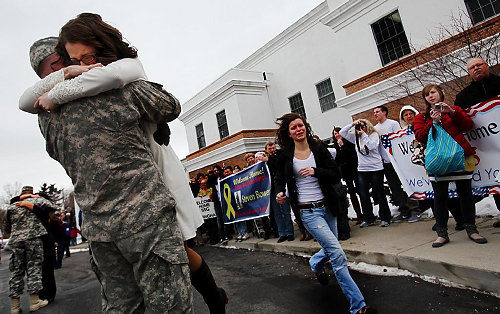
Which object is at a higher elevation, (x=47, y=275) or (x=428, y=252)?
(x=47, y=275)

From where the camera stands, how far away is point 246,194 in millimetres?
6930

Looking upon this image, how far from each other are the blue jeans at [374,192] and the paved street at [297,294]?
5.86 ft

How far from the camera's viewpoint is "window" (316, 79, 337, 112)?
645 inches

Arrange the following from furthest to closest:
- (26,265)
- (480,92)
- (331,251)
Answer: (26,265) < (480,92) < (331,251)

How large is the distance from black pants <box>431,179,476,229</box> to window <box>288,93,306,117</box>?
14.8 meters

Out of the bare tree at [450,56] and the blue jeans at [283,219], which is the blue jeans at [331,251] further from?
the bare tree at [450,56]

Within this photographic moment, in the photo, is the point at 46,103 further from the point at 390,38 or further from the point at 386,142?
the point at 390,38

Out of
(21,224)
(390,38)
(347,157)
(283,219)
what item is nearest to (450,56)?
(390,38)

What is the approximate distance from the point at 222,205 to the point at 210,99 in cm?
1384

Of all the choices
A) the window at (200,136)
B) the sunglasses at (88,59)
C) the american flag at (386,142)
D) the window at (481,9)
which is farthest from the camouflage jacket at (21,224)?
the window at (200,136)

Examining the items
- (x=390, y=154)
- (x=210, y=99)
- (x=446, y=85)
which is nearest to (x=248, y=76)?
(x=210, y=99)

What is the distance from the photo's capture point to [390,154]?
507cm

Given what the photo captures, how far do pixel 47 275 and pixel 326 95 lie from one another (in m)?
15.3

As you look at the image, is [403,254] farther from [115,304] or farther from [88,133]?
[88,133]
